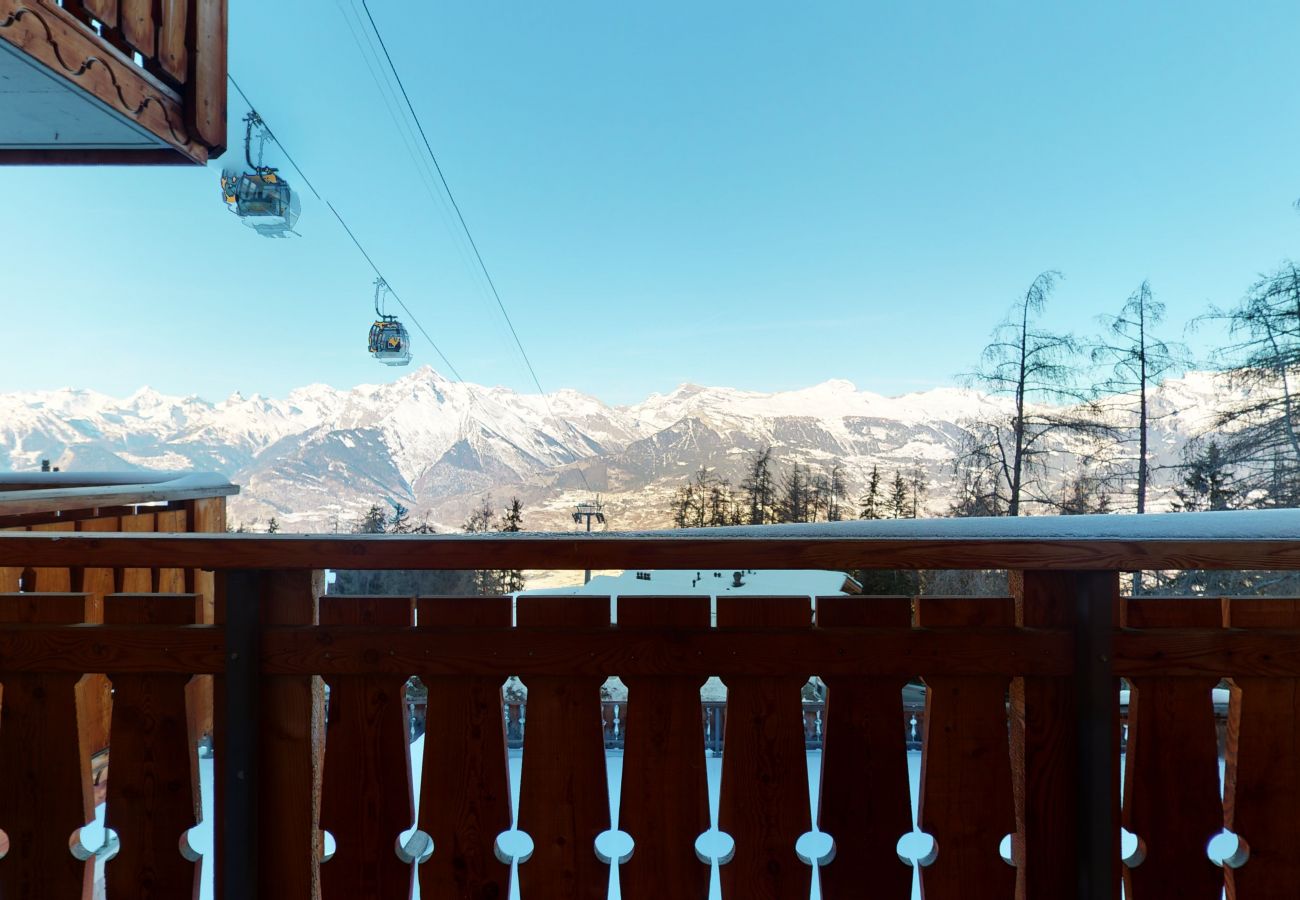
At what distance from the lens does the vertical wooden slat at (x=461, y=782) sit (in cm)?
82

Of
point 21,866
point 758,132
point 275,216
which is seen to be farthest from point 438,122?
point 21,866

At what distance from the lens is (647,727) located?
82cm

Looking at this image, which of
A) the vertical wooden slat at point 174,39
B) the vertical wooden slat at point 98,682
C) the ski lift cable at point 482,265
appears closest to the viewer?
the vertical wooden slat at point 98,682

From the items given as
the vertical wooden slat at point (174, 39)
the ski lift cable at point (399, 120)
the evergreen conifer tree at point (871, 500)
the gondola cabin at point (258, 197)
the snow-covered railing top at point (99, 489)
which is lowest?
the evergreen conifer tree at point (871, 500)

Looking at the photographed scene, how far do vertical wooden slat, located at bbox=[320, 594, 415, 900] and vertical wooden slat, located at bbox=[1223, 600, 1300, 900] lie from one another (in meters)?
1.00

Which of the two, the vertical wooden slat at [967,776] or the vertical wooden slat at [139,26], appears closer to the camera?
the vertical wooden slat at [967,776]

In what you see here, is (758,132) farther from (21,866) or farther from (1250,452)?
(21,866)

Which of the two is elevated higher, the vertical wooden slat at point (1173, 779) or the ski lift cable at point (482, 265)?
the ski lift cable at point (482, 265)

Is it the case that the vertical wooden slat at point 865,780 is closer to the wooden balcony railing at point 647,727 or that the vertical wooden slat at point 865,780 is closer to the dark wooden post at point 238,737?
the wooden balcony railing at point 647,727

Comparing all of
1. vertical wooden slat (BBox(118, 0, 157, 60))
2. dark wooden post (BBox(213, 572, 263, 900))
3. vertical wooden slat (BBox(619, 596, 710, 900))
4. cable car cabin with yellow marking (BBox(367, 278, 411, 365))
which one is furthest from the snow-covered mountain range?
vertical wooden slat (BBox(619, 596, 710, 900))

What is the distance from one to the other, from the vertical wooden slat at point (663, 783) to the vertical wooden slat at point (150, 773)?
55 centimetres

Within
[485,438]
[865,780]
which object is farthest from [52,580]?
[485,438]

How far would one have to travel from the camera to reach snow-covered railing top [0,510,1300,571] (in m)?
0.73

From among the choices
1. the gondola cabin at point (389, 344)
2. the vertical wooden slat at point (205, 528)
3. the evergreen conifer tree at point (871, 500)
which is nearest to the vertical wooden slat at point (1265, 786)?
the vertical wooden slat at point (205, 528)
